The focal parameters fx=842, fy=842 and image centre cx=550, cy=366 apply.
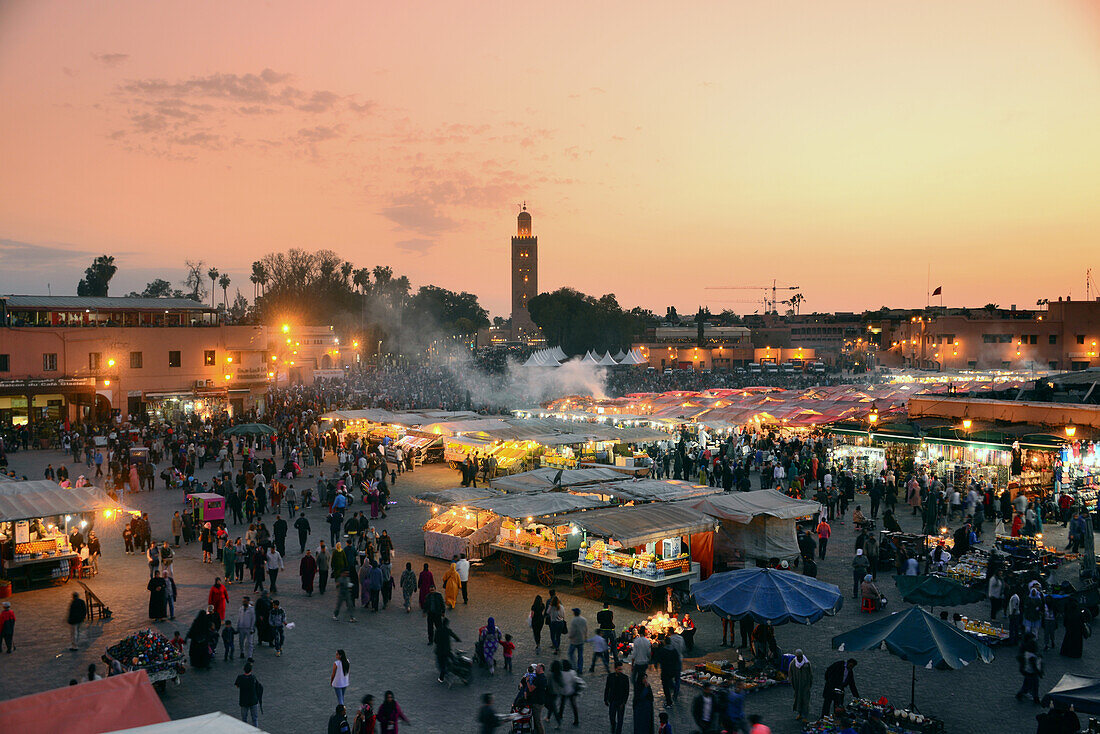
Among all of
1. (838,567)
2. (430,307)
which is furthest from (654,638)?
(430,307)

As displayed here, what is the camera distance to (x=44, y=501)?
53.4 feet

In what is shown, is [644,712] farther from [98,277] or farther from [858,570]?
[98,277]

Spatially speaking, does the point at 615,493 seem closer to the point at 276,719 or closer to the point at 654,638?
the point at 654,638

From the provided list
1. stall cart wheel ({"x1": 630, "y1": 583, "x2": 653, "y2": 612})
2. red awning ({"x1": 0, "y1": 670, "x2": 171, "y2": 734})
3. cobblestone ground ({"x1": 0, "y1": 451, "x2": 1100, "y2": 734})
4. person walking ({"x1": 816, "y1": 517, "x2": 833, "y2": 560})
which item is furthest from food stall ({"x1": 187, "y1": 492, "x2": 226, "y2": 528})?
person walking ({"x1": 816, "y1": 517, "x2": 833, "y2": 560})

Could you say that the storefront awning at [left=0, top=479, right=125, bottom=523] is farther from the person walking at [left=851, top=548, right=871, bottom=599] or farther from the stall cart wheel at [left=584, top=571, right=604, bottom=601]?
the person walking at [left=851, top=548, right=871, bottom=599]

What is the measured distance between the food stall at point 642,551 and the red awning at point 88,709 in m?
8.54

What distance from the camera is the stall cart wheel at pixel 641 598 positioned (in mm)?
14633

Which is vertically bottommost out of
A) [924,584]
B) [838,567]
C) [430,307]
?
[838,567]

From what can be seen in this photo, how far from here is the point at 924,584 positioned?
12.5 m

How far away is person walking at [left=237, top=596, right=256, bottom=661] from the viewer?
12.2 m

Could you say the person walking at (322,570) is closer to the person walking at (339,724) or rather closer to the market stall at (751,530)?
the person walking at (339,724)

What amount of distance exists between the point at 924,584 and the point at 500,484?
996cm

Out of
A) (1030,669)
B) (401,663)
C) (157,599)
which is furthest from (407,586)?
(1030,669)

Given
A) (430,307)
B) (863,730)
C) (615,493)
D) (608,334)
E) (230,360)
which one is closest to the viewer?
(863,730)
